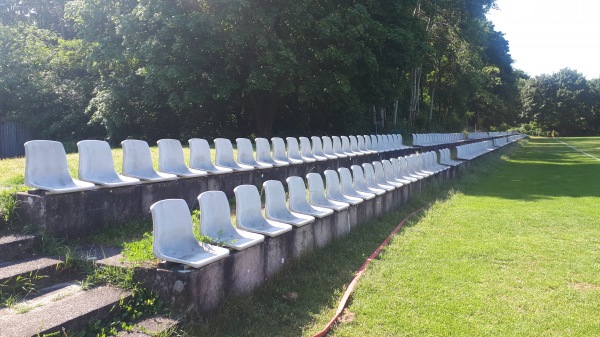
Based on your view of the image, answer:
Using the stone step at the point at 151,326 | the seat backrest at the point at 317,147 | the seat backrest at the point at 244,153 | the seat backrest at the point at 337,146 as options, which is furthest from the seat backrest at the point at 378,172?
the stone step at the point at 151,326

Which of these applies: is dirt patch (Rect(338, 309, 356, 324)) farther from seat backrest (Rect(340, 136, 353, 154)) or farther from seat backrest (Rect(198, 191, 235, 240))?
seat backrest (Rect(340, 136, 353, 154))

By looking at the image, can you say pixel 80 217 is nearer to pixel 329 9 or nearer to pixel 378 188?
pixel 378 188

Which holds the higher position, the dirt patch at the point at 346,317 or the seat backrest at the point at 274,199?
the seat backrest at the point at 274,199

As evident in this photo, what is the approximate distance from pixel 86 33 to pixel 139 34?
3827 mm

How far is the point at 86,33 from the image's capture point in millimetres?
18875

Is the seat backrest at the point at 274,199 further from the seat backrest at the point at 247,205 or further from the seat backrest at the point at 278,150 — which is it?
the seat backrest at the point at 278,150

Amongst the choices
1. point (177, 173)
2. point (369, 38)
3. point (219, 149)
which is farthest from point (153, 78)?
point (177, 173)

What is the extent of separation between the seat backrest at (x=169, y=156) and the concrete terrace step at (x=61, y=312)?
2.69 meters

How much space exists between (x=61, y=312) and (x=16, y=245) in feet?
3.56

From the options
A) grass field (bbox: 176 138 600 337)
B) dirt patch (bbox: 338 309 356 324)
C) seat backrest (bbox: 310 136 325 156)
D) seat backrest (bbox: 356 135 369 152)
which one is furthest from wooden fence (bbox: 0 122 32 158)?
dirt patch (bbox: 338 309 356 324)

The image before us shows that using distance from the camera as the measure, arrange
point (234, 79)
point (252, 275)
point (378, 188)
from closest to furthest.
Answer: point (252, 275), point (378, 188), point (234, 79)

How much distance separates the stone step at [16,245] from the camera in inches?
138

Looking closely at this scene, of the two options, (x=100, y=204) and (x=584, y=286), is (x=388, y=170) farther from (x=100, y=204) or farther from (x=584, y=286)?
(x=100, y=204)

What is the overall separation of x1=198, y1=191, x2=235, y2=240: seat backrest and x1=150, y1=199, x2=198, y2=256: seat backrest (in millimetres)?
196
